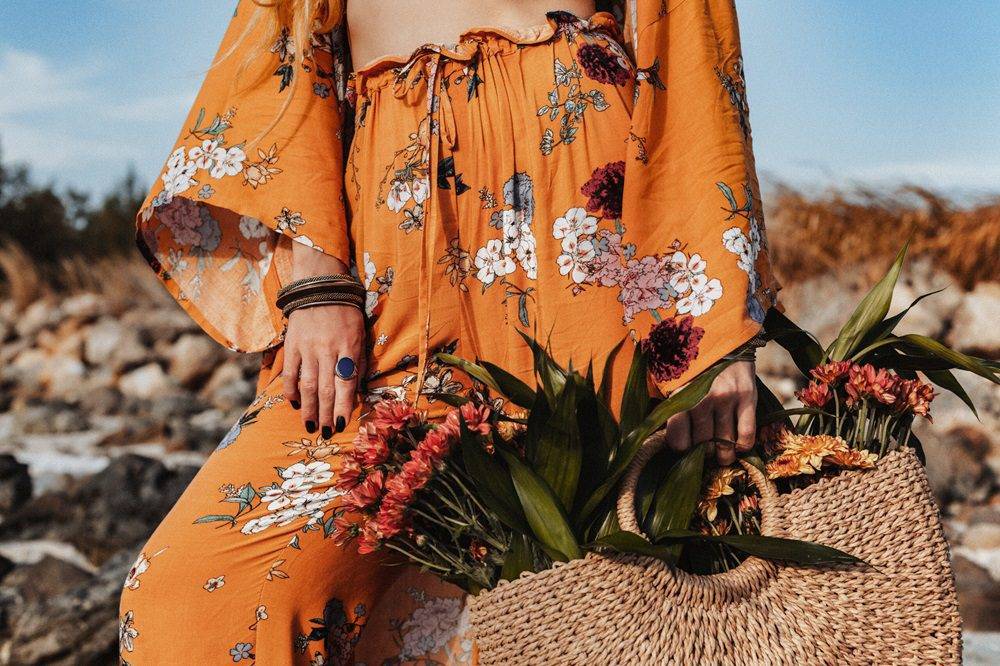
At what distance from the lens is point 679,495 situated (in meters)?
1.27

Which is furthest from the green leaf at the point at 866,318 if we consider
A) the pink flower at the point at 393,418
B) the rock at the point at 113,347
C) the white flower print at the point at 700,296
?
the rock at the point at 113,347

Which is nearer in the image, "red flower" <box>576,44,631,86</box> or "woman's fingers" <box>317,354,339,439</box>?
"woman's fingers" <box>317,354,339,439</box>

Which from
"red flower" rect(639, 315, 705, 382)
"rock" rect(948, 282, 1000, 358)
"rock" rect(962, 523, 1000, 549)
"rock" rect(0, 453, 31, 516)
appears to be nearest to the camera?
"red flower" rect(639, 315, 705, 382)

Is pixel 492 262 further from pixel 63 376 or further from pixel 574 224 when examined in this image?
pixel 63 376

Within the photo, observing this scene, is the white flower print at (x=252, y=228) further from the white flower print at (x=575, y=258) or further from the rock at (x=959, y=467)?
the rock at (x=959, y=467)

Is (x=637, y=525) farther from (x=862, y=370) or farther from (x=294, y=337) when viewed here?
(x=294, y=337)

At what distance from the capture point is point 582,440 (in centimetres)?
126

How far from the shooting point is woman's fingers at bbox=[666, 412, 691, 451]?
136 centimetres

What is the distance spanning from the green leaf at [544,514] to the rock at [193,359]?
9769 millimetres

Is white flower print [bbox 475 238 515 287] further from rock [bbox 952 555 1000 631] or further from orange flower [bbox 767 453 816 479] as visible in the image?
rock [bbox 952 555 1000 631]

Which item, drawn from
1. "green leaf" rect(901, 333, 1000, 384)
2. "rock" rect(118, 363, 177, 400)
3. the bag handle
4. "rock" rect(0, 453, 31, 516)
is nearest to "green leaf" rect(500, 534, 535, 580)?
the bag handle

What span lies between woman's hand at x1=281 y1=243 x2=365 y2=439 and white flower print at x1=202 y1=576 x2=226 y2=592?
285 mm

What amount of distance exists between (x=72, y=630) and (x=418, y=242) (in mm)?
3517

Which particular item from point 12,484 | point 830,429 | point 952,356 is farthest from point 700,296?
point 12,484
